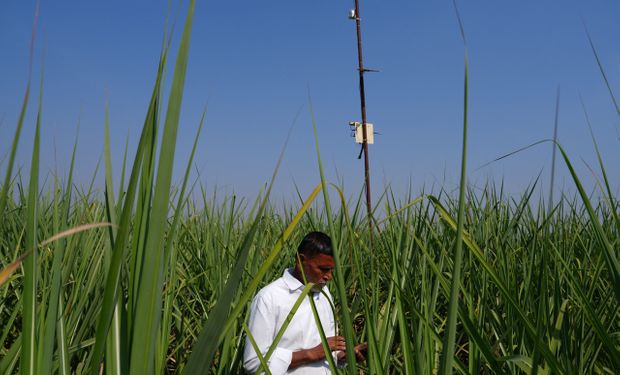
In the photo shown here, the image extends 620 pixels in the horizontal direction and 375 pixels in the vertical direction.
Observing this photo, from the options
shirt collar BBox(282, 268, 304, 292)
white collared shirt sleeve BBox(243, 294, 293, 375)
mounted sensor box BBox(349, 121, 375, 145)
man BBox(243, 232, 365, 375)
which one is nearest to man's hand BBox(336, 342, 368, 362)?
man BBox(243, 232, 365, 375)

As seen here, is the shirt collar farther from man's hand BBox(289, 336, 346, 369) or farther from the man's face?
man's hand BBox(289, 336, 346, 369)

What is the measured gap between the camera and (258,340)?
6.83 ft

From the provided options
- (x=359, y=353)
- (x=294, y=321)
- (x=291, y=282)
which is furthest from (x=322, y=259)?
(x=359, y=353)

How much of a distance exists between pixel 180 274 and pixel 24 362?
2.46m

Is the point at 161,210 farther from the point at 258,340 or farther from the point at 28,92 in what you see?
the point at 258,340

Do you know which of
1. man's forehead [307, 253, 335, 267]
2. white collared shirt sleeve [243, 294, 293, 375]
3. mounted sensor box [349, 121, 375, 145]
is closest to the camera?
white collared shirt sleeve [243, 294, 293, 375]

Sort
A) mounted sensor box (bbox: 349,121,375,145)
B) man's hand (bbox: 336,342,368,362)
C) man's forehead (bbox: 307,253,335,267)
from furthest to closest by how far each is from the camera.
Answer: mounted sensor box (bbox: 349,121,375,145) → man's forehead (bbox: 307,253,335,267) → man's hand (bbox: 336,342,368,362)

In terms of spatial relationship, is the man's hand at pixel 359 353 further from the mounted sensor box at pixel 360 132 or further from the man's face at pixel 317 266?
the mounted sensor box at pixel 360 132

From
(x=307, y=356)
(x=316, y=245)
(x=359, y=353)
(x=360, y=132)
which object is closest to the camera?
(x=359, y=353)

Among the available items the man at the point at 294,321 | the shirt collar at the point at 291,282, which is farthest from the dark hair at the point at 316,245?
the shirt collar at the point at 291,282

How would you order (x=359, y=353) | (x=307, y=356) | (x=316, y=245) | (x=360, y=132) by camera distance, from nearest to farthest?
(x=359, y=353)
(x=307, y=356)
(x=316, y=245)
(x=360, y=132)

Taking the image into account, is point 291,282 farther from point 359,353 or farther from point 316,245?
point 359,353

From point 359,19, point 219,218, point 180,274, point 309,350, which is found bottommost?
point 309,350

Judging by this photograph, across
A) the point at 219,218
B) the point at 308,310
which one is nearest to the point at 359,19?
the point at 219,218
